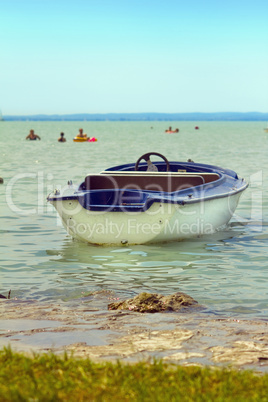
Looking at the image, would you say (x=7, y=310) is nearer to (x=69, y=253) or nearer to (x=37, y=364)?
(x=37, y=364)

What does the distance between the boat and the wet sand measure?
13.3ft

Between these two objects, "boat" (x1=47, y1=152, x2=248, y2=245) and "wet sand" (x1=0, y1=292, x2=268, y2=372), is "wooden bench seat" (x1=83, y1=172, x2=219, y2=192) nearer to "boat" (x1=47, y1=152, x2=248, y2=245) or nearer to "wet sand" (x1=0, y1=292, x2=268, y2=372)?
"boat" (x1=47, y1=152, x2=248, y2=245)

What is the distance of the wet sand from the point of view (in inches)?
235

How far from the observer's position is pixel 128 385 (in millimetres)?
4867

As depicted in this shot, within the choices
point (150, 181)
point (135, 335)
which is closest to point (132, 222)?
point (150, 181)

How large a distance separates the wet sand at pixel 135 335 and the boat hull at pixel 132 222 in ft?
13.2

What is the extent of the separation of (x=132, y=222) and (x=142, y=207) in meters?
0.47

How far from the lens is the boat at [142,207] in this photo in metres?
12.4

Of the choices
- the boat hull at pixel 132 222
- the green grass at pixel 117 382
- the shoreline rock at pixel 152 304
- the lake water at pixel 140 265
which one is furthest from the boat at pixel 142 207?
the green grass at pixel 117 382

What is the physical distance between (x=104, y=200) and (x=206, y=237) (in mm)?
2697

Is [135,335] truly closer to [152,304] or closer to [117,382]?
[152,304]

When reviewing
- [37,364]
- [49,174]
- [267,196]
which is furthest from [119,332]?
[49,174]

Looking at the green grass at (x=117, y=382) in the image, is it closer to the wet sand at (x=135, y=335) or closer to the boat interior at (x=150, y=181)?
the wet sand at (x=135, y=335)

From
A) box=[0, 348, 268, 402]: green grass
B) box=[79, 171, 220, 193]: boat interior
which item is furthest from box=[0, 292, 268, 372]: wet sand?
box=[79, 171, 220, 193]: boat interior
